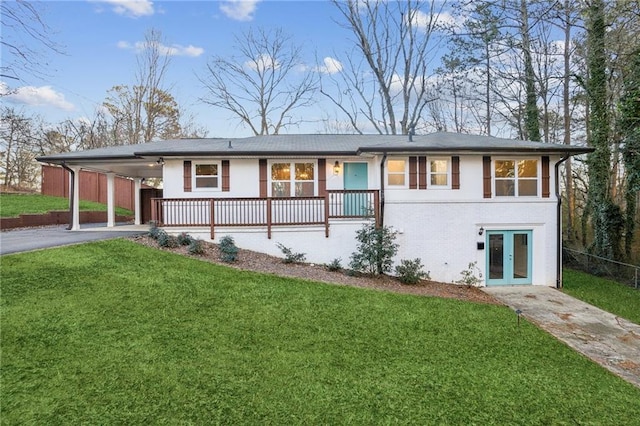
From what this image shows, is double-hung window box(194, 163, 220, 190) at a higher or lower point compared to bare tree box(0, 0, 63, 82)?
lower

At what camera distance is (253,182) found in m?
11.3

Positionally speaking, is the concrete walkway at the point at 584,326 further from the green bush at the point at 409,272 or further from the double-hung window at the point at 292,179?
the double-hung window at the point at 292,179

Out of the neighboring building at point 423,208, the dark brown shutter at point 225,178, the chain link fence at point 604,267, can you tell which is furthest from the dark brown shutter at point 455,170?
the dark brown shutter at point 225,178

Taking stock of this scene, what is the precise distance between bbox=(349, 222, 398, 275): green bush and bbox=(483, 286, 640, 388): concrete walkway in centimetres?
317

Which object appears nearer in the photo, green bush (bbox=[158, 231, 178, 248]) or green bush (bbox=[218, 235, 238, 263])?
green bush (bbox=[218, 235, 238, 263])

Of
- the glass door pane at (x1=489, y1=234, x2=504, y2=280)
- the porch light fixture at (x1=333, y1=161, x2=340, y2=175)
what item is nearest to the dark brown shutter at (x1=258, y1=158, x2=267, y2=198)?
the porch light fixture at (x1=333, y1=161, x2=340, y2=175)

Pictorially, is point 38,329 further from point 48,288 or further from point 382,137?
point 382,137

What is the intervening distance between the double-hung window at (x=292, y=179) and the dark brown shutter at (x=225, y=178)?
1526mm

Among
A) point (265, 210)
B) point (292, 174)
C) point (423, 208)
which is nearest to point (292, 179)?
point (292, 174)

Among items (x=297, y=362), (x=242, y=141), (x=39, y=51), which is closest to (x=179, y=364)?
(x=297, y=362)

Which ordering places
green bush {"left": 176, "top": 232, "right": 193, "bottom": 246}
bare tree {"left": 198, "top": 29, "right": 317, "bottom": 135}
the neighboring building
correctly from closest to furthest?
green bush {"left": 176, "top": 232, "right": 193, "bottom": 246} → the neighboring building → bare tree {"left": 198, "top": 29, "right": 317, "bottom": 135}

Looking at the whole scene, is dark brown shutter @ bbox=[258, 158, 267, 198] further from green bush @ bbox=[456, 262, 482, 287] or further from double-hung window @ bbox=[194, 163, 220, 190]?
green bush @ bbox=[456, 262, 482, 287]

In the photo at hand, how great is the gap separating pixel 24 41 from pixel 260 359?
8.38m

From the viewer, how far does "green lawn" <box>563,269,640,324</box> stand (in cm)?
817
